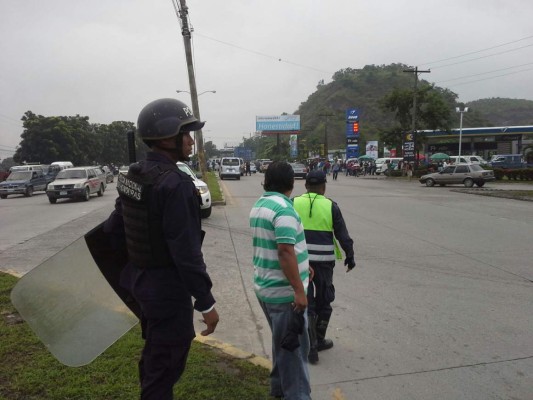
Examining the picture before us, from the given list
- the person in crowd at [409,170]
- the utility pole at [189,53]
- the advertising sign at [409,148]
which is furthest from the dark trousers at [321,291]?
the advertising sign at [409,148]

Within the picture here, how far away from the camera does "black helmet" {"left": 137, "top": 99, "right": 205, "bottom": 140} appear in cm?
234

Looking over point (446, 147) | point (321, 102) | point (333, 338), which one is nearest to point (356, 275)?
point (333, 338)

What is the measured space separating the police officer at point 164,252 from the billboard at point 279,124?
238 feet

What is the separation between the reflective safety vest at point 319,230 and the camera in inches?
155

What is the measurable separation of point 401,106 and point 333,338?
1665 inches

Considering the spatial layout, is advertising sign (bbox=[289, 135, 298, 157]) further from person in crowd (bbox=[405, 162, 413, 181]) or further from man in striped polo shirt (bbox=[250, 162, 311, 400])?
man in striped polo shirt (bbox=[250, 162, 311, 400])

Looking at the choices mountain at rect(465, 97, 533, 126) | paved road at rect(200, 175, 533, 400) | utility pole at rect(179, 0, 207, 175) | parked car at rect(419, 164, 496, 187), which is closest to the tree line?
paved road at rect(200, 175, 533, 400)

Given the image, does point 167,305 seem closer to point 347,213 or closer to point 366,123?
point 347,213

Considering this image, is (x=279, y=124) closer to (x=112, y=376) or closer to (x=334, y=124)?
(x=334, y=124)

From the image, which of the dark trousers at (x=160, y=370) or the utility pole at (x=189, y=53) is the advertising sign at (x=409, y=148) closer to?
the utility pole at (x=189, y=53)

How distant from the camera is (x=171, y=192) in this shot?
2109 mm

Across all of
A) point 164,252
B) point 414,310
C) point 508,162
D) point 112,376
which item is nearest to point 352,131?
point 508,162

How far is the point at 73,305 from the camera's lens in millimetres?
2939

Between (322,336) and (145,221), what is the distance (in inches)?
97.5
